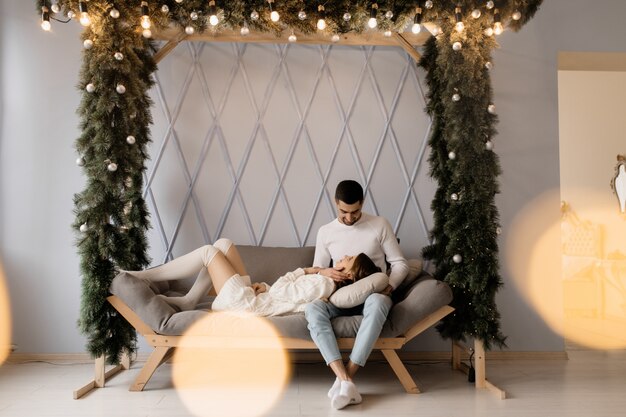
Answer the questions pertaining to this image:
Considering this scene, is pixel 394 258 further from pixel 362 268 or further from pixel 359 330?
pixel 359 330

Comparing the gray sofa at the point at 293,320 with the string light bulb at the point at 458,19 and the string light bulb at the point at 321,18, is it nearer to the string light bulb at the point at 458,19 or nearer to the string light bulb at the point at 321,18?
the string light bulb at the point at 458,19

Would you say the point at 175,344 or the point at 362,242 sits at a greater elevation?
the point at 362,242

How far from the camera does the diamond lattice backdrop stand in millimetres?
3572

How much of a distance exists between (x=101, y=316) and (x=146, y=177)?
3.50ft

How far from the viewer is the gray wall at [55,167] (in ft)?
11.3

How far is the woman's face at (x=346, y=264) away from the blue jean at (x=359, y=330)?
23 cm

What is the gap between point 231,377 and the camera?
3.05 metres

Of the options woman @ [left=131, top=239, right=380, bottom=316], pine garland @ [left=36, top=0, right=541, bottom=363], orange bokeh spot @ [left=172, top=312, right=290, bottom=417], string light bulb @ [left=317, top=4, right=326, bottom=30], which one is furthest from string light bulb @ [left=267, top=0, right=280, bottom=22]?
orange bokeh spot @ [left=172, top=312, right=290, bottom=417]

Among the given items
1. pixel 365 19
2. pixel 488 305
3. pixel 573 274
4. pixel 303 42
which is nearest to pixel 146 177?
pixel 303 42

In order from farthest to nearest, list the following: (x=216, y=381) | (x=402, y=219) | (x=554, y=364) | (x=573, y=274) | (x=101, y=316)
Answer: (x=573, y=274) < (x=402, y=219) < (x=554, y=364) < (x=216, y=381) < (x=101, y=316)

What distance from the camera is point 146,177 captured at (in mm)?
3527

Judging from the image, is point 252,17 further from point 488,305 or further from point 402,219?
point 488,305

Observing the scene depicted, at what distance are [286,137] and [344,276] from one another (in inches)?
46.1

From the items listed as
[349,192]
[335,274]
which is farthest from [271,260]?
[349,192]
